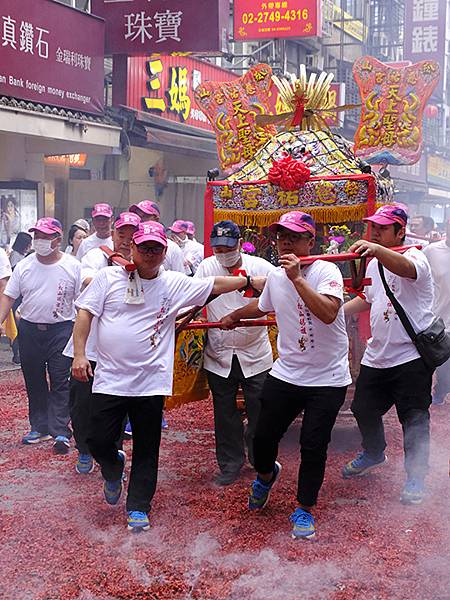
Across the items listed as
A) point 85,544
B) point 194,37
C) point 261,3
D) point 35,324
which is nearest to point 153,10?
point 194,37

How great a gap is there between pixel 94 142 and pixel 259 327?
315 inches

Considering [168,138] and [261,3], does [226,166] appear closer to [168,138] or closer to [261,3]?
[168,138]

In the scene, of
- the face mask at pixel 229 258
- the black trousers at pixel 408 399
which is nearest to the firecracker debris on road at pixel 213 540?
the black trousers at pixel 408 399

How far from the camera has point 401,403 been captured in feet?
17.8

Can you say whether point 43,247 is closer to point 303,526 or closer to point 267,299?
point 267,299

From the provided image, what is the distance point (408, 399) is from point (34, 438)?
3.20 meters

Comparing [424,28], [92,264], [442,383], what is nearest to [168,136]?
[442,383]

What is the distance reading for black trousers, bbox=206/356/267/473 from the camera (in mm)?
5891

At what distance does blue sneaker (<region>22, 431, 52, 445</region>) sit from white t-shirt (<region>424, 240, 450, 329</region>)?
159 inches

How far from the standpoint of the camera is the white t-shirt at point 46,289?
6711mm

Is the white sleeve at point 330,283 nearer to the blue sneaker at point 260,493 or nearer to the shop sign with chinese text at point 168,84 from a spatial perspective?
the blue sneaker at point 260,493

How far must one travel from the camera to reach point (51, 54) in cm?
1238

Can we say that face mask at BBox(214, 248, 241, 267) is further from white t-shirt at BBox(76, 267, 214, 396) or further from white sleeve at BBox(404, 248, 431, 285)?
white sleeve at BBox(404, 248, 431, 285)

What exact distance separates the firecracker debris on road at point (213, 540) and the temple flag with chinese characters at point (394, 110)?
9.78 feet
